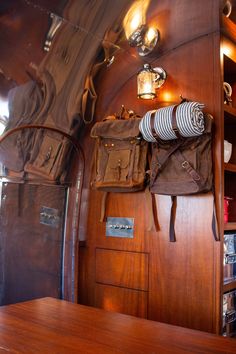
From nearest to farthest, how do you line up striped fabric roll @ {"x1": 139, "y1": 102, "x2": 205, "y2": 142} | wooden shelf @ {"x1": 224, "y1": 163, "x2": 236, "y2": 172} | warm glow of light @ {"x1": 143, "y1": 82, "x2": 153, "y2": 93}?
striped fabric roll @ {"x1": 139, "y1": 102, "x2": 205, "y2": 142} < wooden shelf @ {"x1": 224, "y1": 163, "x2": 236, "y2": 172} < warm glow of light @ {"x1": 143, "y1": 82, "x2": 153, "y2": 93}

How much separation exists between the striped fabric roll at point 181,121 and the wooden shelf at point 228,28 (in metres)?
0.51

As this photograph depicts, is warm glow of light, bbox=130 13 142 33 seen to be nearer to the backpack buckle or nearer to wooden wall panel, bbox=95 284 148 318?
the backpack buckle

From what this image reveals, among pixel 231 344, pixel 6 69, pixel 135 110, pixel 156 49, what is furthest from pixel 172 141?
pixel 231 344

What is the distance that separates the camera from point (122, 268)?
2.70 m

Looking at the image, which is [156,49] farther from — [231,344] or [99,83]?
[231,344]

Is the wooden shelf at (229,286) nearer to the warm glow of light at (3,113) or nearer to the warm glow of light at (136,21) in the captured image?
the warm glow of light at (3,113)

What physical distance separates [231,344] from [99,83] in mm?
2062

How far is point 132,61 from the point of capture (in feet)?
9.09

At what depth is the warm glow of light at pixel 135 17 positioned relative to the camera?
2559 millimetres

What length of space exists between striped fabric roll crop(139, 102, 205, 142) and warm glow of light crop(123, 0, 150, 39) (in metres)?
0.64

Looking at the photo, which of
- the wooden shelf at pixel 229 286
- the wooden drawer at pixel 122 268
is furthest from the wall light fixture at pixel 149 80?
the wooden shelf at pixel 229 286

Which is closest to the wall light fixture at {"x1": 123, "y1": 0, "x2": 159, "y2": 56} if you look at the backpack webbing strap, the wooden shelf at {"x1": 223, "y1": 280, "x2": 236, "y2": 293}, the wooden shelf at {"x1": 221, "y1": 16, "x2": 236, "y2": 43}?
the wooden shelf at {"x1": 221, "y1": 16, "x2": 236, "y2": 43}

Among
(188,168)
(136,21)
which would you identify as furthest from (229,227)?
(136,21)

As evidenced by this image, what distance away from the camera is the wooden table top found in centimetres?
130
